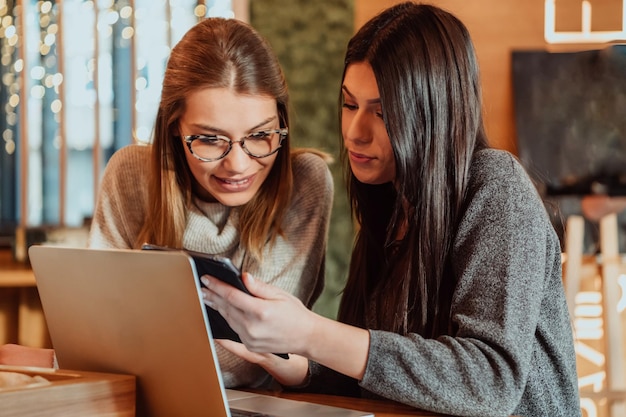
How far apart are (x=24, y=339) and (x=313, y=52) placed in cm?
168

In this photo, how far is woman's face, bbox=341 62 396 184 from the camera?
4.29 feet

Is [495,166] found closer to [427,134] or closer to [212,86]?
[427,134]

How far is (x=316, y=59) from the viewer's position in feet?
11.9

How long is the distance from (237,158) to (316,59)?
223 centimetres

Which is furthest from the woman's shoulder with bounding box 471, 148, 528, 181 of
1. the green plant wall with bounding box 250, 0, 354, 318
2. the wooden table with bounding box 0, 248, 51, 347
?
the green plant wall with bounding box 250, 0, 354, 318

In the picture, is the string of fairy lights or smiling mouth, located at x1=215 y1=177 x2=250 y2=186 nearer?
smiling mouth, located at x1=215 y1=177 x2=250 y2=186

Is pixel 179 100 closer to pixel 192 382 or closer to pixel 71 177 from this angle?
pixel 192 382

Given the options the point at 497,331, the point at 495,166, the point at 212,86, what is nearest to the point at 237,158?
the point at 212,86

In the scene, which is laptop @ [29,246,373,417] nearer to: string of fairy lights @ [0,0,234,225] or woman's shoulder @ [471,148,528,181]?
woman's shoulder @ [471,148,528,181]

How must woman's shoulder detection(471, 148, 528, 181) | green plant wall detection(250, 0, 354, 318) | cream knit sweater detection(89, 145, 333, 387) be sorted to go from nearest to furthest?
woman's shoulder detection(471, 148, 528, 181)
cream knit sweater detection(89, 145, 333, 387)
green plant wall detection(250, 0, 354, 318)

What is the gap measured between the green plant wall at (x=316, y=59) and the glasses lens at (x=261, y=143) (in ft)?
6.90

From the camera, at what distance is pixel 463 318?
115cm

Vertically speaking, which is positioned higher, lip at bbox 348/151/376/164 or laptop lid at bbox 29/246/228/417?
lip at bbox 348/151/376/164

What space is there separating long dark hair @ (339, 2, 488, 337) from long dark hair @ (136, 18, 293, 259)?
277 mm
